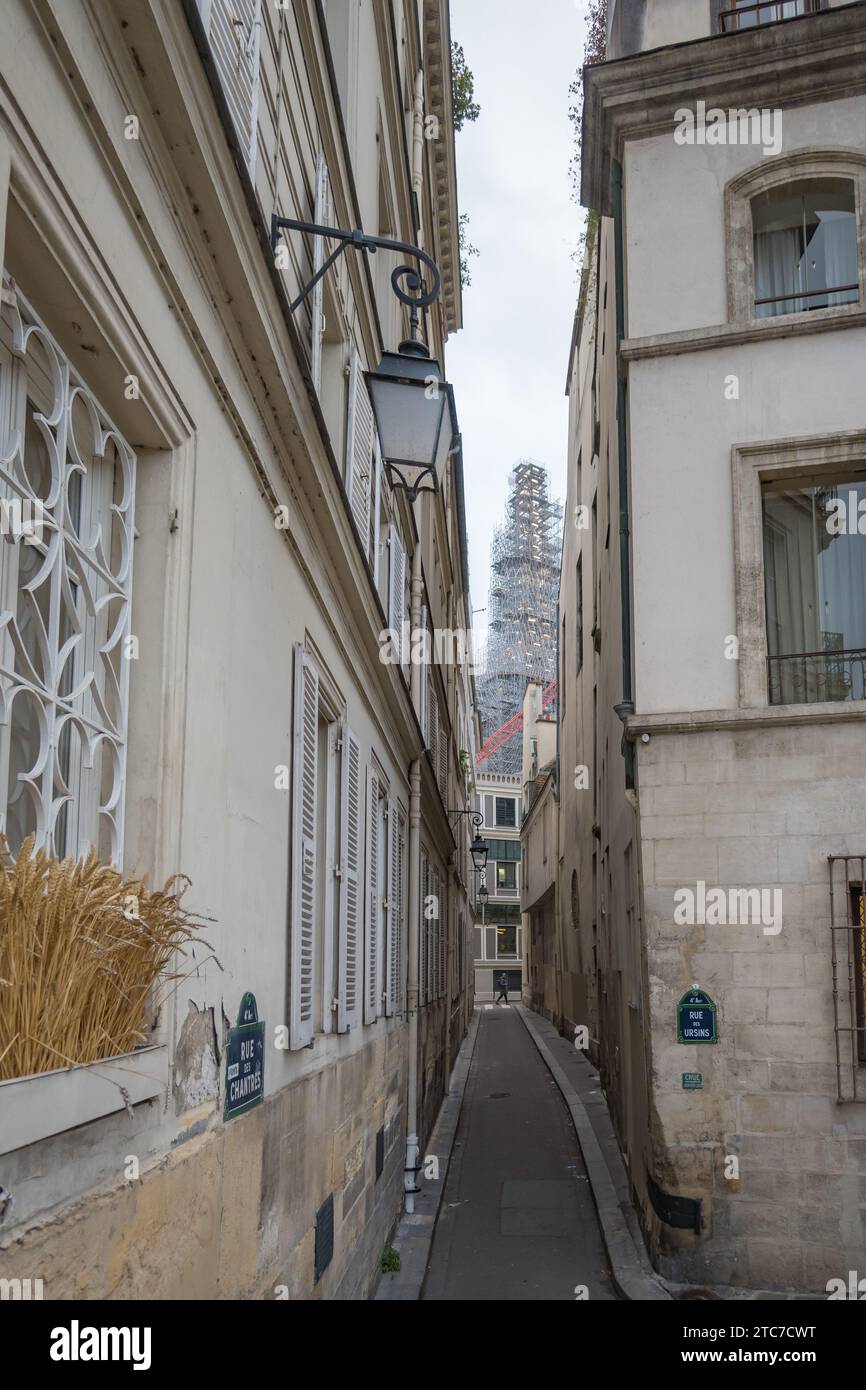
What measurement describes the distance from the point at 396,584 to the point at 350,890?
14.0 feet

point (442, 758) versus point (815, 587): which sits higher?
point (815, 587)

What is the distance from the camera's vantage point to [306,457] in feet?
18.0

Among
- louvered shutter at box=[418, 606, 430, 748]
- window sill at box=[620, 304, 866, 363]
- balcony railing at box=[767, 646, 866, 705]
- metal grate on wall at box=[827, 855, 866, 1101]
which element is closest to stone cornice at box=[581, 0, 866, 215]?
window sill at box=[620, 304, 866, 363]

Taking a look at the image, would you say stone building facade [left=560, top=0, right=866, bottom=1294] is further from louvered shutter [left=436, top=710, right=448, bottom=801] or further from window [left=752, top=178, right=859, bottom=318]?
louvered shutter [left=436, top=710, right=448, bottom=801]

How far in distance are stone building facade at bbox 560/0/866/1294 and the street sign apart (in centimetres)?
5

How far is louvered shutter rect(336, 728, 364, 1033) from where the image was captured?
7.24 metres

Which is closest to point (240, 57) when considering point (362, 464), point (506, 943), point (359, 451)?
point (359, 451)

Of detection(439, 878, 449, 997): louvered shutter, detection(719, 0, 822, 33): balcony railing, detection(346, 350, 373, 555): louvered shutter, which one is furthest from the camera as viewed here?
detection(439, 878, 449, 997): louvered shutter

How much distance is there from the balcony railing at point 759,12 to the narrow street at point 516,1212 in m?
10.8

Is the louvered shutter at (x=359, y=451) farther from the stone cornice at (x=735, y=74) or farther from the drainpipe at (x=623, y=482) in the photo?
the stone cornice at (x=735, y=74)

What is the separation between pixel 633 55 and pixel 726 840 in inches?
276

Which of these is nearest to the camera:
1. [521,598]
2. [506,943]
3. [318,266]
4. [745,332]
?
[318,266]

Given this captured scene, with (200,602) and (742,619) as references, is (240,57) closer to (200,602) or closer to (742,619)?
(200,602)

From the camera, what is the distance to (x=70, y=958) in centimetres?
255
